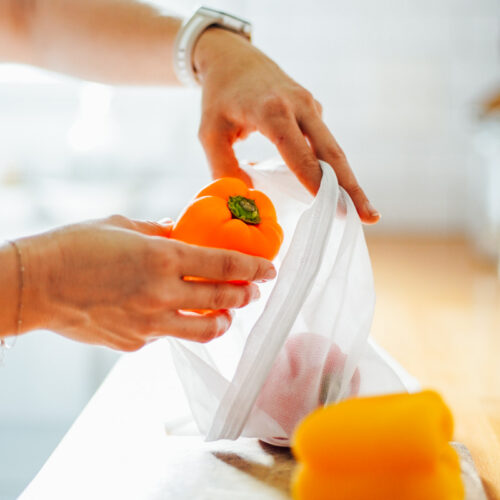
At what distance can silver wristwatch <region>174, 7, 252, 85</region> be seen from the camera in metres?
0.82

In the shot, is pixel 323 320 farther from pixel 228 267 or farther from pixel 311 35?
pixel 311 35

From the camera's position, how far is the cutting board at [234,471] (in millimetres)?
505

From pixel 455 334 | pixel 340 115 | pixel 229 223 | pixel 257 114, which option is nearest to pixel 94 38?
pixel 257 114

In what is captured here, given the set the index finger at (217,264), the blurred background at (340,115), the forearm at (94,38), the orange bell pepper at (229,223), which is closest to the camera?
the index finger at (217,264)

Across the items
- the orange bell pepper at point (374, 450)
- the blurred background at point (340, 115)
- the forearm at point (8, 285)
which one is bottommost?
the orange bell pepper at point (374, 450)

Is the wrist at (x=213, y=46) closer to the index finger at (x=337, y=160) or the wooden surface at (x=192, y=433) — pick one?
the index finger at (x=337, y=160)

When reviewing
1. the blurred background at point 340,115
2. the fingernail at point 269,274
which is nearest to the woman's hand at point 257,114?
the fingernail at point 269,274

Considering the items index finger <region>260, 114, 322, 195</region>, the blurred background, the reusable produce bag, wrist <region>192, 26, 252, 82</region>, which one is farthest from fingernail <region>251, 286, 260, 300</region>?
the blurred background

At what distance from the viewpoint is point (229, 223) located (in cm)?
62

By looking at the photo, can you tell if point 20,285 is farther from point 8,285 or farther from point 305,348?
point 305,348

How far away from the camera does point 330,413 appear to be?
1.38 feet

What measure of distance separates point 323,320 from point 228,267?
11 cm

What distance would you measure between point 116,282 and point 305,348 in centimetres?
19

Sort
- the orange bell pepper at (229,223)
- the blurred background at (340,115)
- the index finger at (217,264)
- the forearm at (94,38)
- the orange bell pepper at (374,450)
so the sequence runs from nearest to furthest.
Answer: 1. the orange bell pepper at (374,450)
2. the index finger at (217,264)
3. the orange bell pepper at (229,223)
4. the forearm at (94,38)
5. the blurred background at (340,115)
